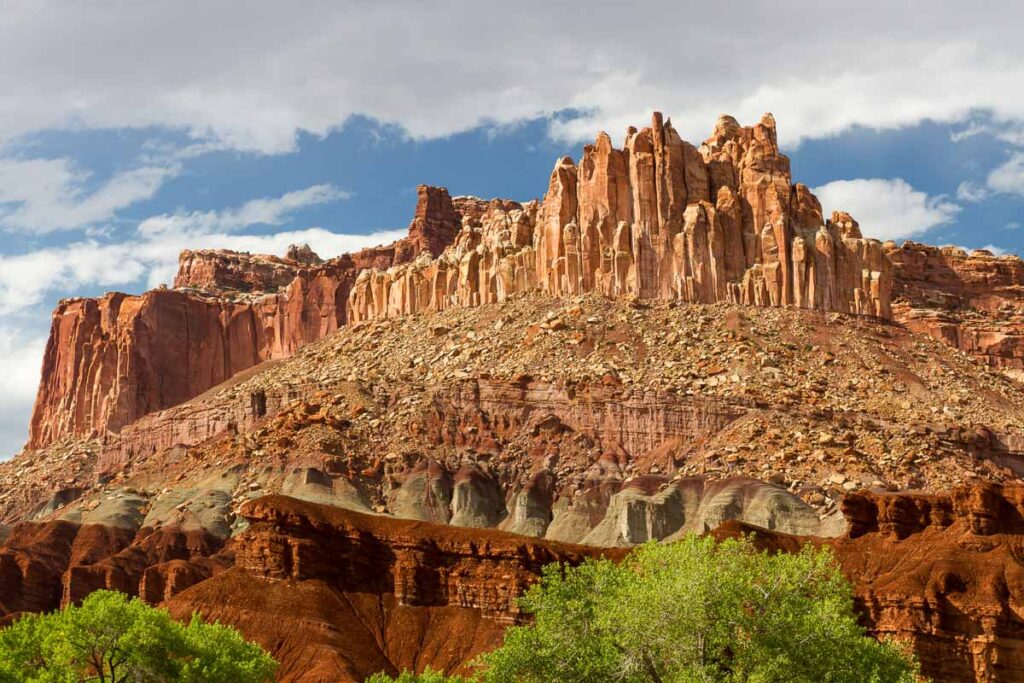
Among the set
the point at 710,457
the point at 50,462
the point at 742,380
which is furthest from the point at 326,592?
the point at 50,462

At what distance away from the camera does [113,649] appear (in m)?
66.8

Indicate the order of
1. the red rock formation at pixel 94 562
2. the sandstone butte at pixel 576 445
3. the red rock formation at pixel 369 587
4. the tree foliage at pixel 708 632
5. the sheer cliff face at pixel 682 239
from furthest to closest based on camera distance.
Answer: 1. the sheer cliff face at pixel 682 239
2. the red rock formation at pixel 94 562
3. the sandstone butte at pixel 576 445
4. the red rock formation at pixel 369 587
5. the tree foliage at pixel 708 632

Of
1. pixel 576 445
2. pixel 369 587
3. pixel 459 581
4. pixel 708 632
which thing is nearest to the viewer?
pixel 708 632

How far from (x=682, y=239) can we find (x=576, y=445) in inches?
1170

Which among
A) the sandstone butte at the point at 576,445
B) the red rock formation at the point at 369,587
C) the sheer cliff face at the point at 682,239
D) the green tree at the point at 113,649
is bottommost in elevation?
the green tree at the point at 113,649

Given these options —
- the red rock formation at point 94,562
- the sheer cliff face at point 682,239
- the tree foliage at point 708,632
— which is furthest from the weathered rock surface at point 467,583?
the sheer cliff face at point 682,239

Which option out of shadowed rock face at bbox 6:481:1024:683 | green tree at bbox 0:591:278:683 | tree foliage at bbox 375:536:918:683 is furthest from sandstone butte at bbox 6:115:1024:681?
tree foliage at bbox 375:536:918:683

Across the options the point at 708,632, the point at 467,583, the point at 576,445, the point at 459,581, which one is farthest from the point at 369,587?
the point at 708,632

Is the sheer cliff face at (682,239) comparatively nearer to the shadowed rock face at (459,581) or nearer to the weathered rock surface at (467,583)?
the shadowed rock face at (459,581)

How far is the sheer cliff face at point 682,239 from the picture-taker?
6334 inches

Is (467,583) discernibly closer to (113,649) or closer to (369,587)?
(369,587)

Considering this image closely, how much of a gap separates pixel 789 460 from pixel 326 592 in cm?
3823

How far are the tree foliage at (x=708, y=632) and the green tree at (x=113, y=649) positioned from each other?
11.4m

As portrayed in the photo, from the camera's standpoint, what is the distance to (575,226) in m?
166
